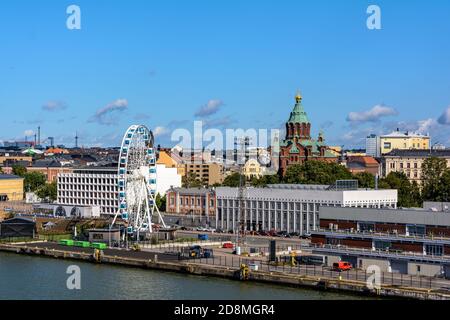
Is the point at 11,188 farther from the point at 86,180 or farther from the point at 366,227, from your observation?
the point at 366,227

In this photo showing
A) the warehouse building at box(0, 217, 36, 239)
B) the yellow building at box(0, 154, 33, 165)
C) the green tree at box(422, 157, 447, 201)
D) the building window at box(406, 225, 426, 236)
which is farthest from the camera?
the yellow building at box(0, 154, 33, 165)

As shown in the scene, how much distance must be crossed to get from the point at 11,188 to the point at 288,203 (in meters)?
40.1

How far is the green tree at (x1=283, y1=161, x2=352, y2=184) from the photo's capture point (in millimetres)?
72688

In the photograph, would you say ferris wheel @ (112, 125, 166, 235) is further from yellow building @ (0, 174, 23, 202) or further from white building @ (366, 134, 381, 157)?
white building @ (366, 134, 381, 157)

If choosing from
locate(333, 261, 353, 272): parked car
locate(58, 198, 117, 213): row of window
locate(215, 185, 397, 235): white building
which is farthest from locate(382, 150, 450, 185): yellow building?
locate(333, 261, 353, 272): parked car

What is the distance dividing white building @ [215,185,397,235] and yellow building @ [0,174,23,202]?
106 feet

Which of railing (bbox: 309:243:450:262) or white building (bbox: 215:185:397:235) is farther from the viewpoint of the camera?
white building (bbox: 215:185:397:235)

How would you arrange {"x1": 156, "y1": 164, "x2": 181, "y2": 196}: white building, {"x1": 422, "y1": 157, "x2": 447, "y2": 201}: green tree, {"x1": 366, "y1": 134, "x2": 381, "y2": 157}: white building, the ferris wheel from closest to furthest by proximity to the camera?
1. the ferris wheel
2. {"x1": 422, "y1": 157, "x2": 447, "y2": 201}: green tree
3. {"x1": 156, "y1": 164, "x2": 181, "y2": 196}: white building
4. {"x1": 366, "y1": 134, "x2": 381, "y2": 157}: white building
